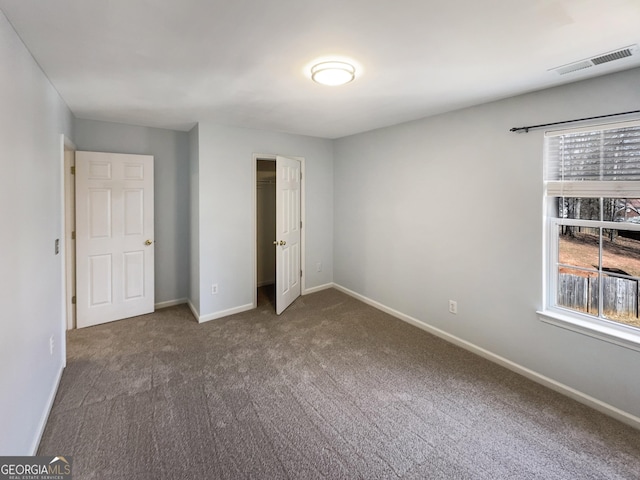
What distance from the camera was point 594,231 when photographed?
7.61 feet

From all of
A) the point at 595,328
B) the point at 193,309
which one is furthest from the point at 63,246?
the point at 595,328

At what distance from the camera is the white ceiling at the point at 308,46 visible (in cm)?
143

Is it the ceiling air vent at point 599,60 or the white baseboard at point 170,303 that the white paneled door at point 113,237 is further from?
the ceiling air vent at point 599,60

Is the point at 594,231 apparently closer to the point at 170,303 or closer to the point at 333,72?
the point at 333,72

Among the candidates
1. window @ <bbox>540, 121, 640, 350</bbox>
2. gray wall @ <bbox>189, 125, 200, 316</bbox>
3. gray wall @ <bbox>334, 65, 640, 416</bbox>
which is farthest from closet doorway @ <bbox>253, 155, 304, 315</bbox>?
window @ <bbox>540, 121, 640, 350</bbox>

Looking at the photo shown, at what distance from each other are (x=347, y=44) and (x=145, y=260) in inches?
135

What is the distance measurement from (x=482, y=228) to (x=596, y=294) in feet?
3.12

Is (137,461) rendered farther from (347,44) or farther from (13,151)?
(347,44)

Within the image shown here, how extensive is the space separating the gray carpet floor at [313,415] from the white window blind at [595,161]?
5.17ft

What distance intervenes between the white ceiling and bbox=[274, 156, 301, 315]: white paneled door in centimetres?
131

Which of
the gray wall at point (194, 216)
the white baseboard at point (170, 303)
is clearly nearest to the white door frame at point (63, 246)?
the white baseboard at point (170, 303)

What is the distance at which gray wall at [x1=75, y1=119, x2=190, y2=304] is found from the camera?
3828 mm

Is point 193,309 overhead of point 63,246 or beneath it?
beneath

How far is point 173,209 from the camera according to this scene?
4.12 metres
